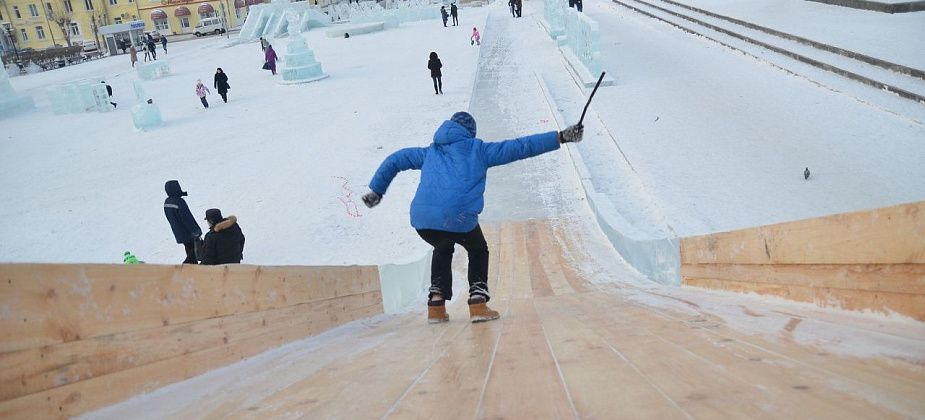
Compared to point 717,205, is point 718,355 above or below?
above

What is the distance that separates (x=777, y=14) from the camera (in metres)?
25.9

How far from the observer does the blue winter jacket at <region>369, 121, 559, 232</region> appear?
15.8 feet

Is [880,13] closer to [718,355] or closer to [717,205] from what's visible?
[717,205]

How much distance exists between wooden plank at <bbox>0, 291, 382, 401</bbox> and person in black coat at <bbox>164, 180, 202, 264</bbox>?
6.49 m

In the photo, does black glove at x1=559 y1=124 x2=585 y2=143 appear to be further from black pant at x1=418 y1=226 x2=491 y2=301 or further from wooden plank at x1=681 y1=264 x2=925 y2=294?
wooden plank at x1=681 y1=264 x2=925 y2=294

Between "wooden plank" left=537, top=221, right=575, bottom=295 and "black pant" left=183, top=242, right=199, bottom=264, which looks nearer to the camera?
"wooden plank" left=537, top=221, right=575, bottom=295

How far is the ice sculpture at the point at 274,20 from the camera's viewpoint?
2110 inches

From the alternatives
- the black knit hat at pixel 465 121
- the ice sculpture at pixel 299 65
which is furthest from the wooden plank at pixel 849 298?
the ice sculpture at pixel 299 65

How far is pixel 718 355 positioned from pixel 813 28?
21824 mm

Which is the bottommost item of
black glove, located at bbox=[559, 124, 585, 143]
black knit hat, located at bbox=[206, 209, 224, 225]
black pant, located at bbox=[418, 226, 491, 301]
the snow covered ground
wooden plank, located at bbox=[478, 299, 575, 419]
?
the snow covered ground

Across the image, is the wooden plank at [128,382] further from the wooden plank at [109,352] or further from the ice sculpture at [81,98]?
the ice sculpture at [81,98]

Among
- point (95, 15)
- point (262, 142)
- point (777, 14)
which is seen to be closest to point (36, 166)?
point (262, 142)

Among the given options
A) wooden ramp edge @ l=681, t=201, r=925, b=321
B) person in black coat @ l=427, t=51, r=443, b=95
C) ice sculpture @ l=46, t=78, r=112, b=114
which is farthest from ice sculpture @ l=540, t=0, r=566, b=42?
wooden ramp edge @ l=681, t=201, r=925, b=321

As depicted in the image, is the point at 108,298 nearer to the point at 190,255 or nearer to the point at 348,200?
the point at 190,255
